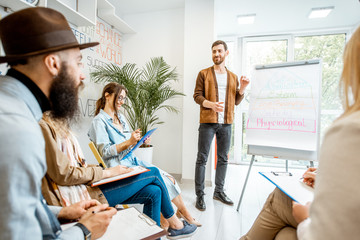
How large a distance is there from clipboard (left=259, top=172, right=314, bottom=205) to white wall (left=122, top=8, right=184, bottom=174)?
204 cm

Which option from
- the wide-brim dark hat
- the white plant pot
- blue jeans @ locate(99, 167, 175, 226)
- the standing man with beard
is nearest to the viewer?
the wide-brim dark hat

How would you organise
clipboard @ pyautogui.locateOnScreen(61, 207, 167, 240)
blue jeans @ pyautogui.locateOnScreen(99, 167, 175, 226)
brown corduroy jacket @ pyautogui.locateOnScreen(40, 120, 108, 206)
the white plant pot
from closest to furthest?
clipboard @ pyautogui.locateOnScreen(61, 207, 167, 240) → brown corduroy jacket @ pyautogui.locateOnScreen(40, 120, 108, 206) → blue jeans @ pyautogui.locateOnScreen(99, 167, 175, 226) → the white plant pot

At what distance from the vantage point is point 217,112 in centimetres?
230

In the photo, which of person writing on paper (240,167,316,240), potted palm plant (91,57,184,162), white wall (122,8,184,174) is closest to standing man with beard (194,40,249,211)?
potted palm plant (91,57,184,162)

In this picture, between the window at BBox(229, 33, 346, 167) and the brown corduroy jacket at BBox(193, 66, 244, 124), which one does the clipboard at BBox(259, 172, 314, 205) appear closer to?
the brown corduroy jacket at BBox(193, 66, 244, 124)

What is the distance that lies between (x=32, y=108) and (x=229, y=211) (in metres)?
1.98

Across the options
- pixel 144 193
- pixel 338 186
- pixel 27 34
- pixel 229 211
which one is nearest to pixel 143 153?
pixel 229 211

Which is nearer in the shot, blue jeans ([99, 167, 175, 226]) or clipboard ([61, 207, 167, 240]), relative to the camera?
clipboard ([61, 207, 167, 240])

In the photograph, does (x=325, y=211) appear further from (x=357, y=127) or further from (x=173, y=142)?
(x=173, y=142)

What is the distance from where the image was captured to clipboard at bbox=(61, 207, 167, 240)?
75cm

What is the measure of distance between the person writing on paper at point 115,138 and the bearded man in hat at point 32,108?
2.47 feet

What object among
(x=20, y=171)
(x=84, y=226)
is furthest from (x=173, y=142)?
(x=20, y=171)

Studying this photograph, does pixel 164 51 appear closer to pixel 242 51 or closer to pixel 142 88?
pixel 142 88

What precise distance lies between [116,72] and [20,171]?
2342 millimetres
